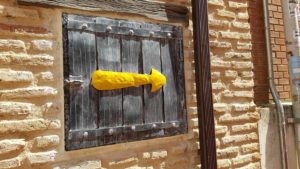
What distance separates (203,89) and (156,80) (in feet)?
1.40

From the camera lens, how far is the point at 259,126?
3.63 meters

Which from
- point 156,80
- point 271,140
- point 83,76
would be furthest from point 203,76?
point 271,140

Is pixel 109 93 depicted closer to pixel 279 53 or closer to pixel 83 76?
pixel 83 76

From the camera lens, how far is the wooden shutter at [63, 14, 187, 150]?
2.39m

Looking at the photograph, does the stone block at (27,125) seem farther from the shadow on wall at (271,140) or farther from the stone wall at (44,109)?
the shadow on wall at (271,140)

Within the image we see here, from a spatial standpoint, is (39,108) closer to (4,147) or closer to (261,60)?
(4,147)

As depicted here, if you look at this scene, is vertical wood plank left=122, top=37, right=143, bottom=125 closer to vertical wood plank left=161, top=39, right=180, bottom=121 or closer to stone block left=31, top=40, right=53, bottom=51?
vertical wood plank left=161, top=39, right=180, bottom=121

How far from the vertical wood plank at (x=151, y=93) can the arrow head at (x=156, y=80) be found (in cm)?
3

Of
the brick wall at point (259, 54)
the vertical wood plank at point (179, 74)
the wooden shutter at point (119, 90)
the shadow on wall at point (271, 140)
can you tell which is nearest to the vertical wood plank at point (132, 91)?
the wooden shutter at point (119, 90)

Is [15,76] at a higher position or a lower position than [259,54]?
lower

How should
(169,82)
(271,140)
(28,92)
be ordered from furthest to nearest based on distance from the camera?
1. (271,140)
2. (169,82)
3. (28,92)

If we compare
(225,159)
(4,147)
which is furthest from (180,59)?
(4,147)

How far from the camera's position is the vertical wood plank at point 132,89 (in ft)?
8.70

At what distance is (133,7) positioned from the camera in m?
2.74
